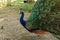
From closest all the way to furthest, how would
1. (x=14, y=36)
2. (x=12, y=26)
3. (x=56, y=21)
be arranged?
(x=14, y=36), (x=56, y=21), (x=12, y=26)

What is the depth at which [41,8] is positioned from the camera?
217 inches

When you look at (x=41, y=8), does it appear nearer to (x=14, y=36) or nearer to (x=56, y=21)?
(x=56, y=21)

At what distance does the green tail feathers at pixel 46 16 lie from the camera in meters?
5.31

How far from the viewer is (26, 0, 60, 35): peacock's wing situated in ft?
17.4

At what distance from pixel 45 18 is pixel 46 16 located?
0.06 m

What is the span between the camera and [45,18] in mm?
5430

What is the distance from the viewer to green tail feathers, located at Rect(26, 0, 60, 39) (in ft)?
17.4

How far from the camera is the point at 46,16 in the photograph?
5422mm

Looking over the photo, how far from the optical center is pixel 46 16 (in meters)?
5.42

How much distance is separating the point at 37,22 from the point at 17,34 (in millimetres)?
852

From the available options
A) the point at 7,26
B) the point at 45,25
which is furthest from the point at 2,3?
the point at 45,25

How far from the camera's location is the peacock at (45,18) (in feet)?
17.4

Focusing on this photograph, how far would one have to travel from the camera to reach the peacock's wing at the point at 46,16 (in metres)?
5.31

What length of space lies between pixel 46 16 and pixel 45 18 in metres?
0.06
